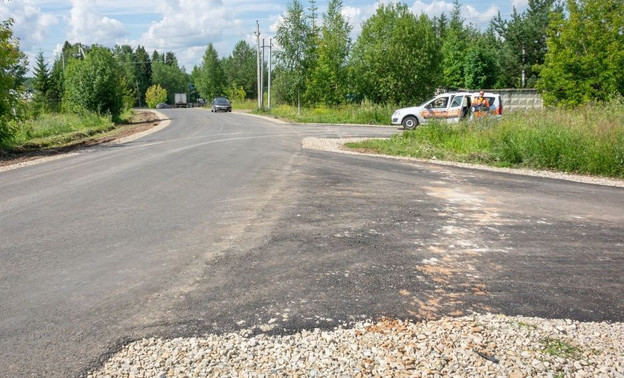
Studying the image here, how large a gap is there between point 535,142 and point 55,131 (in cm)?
2116

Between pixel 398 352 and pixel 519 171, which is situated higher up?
pixel 519 171

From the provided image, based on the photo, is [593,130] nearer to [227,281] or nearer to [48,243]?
[227,281]

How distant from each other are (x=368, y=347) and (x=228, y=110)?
181ft

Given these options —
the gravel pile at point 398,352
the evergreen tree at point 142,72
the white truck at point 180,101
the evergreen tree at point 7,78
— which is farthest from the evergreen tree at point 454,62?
the evergreen tree at point 142,72

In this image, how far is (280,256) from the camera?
18.4 feet

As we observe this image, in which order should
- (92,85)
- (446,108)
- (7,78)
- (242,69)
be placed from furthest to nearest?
(242,69) → (92,85) → (446,108) → (7,78)

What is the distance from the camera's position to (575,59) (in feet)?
89.2

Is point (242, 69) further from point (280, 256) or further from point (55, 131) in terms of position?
point (280, 256)

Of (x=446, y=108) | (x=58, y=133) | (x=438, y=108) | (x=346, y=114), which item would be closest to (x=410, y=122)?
(x=438, y=108)

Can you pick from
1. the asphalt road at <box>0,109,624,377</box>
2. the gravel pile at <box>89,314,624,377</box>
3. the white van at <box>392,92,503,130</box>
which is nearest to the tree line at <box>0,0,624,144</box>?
the white van at <box>392,92,503,130</box>

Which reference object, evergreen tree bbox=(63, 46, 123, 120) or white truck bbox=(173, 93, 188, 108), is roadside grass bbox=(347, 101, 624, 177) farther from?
white truck bbox=(173, 93, 188, 108)

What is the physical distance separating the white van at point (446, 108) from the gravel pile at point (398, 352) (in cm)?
1941

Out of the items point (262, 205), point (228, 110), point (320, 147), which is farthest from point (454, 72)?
point (262, 205)

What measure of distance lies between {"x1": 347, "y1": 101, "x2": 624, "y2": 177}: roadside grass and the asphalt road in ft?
6.51
